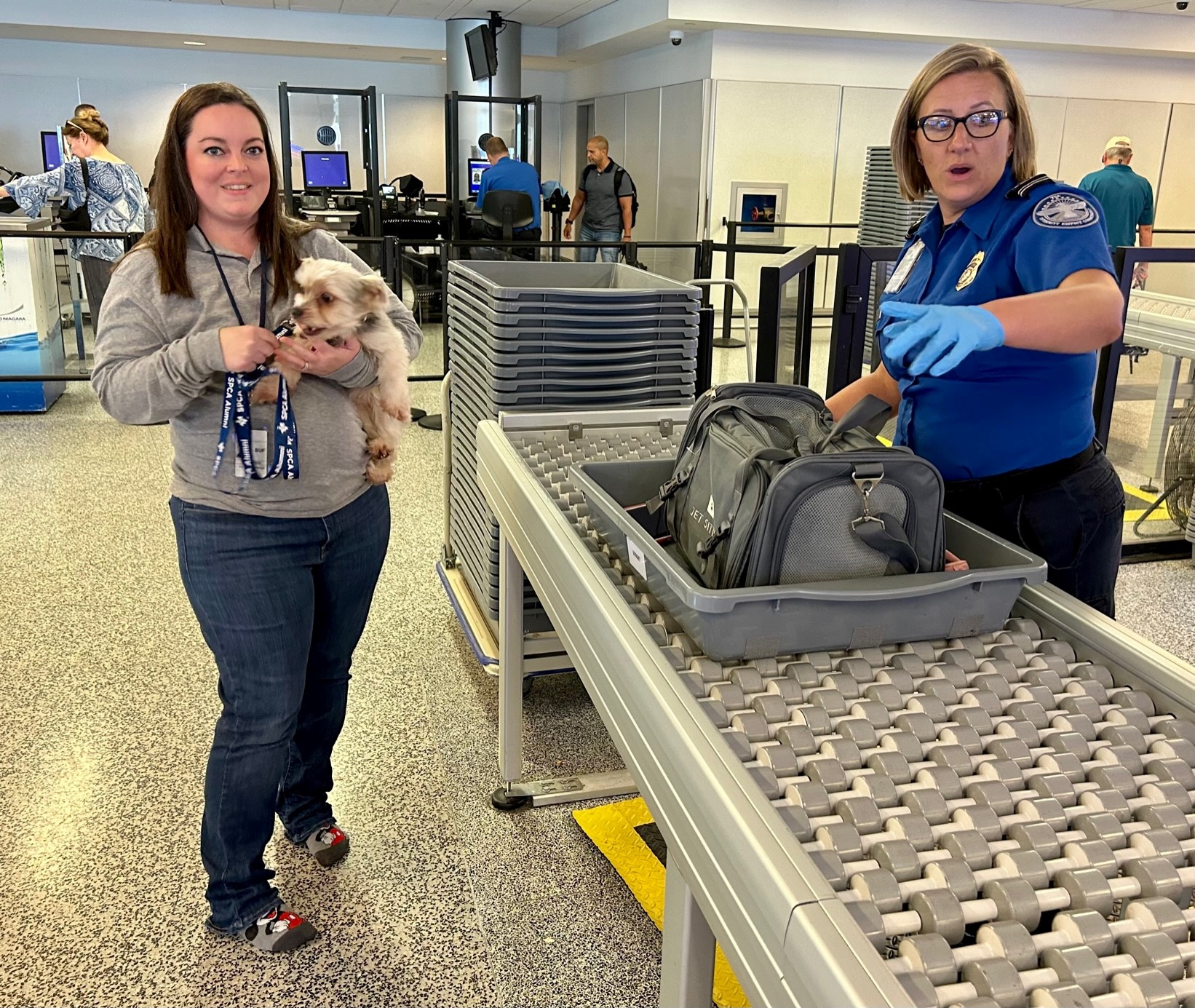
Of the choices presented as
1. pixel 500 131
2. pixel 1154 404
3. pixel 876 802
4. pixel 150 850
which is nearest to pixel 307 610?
pixel 150 850

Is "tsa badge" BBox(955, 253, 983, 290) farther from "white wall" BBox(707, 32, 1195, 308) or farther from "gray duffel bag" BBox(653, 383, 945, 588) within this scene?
"white wall" BBox(707, 32, 1195, 308)

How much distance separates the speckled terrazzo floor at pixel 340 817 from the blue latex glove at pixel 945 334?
4.43ft

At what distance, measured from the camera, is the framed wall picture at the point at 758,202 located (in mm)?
10328

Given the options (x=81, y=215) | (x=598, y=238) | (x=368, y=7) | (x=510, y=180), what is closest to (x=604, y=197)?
(x=598, y=238)

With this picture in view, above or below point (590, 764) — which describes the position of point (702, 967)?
above

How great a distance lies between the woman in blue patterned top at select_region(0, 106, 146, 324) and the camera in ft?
21.7

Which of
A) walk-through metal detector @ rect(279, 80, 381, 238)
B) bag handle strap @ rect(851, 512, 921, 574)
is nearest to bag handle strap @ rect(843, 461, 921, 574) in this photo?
bag handle strap @ rect(851, 512, 921, 574)

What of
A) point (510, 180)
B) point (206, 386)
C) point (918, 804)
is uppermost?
point (510, 180)

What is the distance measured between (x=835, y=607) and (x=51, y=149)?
14.0 m

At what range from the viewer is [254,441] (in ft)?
5.58

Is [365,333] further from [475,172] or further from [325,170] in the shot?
[325,170]

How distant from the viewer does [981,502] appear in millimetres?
1679

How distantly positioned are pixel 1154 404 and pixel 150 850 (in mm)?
4480

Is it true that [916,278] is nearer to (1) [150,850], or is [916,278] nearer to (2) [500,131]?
(1) [150,850]
